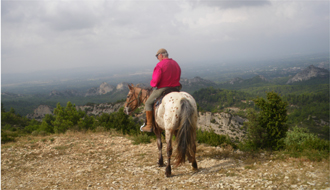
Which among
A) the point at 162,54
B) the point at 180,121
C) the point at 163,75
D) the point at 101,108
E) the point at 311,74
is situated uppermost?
the point at 162,54

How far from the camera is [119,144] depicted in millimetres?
9156

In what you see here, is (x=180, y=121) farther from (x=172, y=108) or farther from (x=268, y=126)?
(x=268, y=126)

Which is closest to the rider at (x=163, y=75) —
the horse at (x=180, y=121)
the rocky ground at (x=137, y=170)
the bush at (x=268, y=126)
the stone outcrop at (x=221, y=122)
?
the horse at (x=180, y=121)

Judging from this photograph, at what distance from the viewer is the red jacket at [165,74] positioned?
541 centimetres

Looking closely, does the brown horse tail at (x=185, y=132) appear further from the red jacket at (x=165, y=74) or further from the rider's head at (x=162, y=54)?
the rider's head at (x=162, y=54)

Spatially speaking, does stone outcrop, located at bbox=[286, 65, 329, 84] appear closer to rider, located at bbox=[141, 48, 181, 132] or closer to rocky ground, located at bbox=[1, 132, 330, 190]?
rocky ground, located at bbox=[1, 132, 330, 190]

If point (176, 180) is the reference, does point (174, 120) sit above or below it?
above

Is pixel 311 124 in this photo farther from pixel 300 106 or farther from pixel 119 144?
pixel 119 144

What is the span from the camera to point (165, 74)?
5477 mm

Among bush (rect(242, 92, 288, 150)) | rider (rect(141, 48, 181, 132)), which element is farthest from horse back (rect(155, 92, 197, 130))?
bush (rect(242, 92, 288, 150))

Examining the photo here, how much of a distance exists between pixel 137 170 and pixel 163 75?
3413 millimetres

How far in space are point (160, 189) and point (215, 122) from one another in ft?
200

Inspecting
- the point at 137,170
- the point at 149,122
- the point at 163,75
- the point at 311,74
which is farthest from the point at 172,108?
the point at 311,74

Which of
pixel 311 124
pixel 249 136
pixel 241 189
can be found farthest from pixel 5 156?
pixel 311 124
